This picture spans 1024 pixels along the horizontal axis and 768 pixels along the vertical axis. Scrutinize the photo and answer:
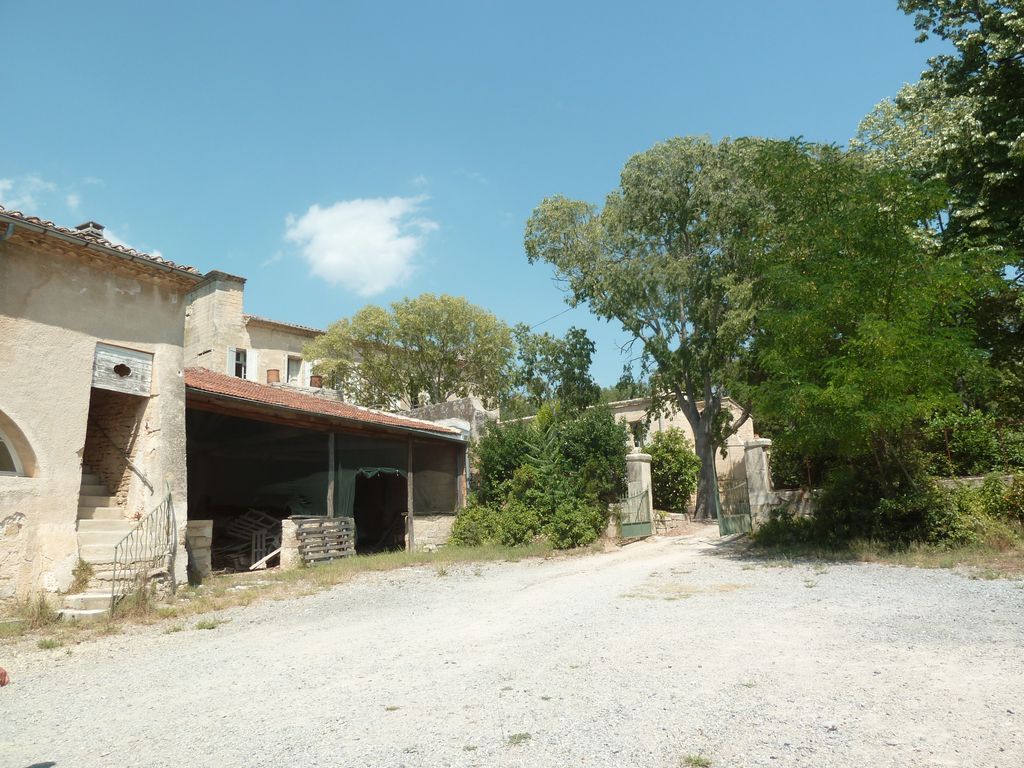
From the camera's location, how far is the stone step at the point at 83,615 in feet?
27.2

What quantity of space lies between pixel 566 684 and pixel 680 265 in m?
17.1

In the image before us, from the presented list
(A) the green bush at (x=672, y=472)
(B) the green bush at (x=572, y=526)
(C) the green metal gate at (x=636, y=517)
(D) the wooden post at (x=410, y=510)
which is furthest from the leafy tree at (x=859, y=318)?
(A) the green bush at (x=672, y=472)

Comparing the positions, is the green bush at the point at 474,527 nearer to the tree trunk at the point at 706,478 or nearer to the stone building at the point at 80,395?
the tree trunk at the point at 706,478

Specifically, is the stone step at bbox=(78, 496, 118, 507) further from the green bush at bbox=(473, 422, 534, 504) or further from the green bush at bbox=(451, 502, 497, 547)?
the green bush at bbox=(473, 422, 534, 504)

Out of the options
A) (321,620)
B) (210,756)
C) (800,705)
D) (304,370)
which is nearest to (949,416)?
(800,705)

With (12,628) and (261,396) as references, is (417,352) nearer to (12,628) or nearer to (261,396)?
(261,396)

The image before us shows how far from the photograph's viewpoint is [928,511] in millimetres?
10828

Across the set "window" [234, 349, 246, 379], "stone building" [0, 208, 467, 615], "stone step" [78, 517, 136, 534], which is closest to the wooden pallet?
"stone building" [0, 208, 467, 615]

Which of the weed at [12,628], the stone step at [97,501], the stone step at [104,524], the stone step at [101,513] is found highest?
the stone step at [97,501]

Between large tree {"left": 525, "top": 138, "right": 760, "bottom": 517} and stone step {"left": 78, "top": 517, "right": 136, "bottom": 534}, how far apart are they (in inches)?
587

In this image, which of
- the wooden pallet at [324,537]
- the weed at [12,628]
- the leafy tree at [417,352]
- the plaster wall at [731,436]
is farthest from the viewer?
the leafy tree at [417,352]

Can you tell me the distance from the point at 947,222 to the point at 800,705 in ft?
46.8

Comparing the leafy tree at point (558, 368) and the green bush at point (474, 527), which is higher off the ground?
the leafy tree at point (558, 368)

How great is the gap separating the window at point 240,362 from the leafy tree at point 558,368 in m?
13.4
